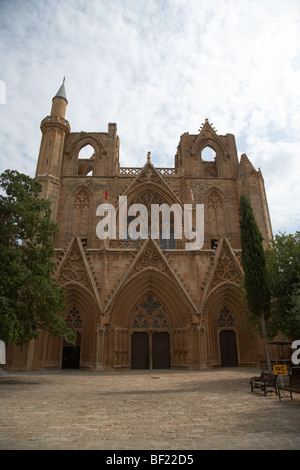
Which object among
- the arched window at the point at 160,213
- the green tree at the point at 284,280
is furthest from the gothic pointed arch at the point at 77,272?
the green tree at the point at 284,280

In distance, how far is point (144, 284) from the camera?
2089 centimetres

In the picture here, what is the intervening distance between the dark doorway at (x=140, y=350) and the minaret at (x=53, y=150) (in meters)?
10.7

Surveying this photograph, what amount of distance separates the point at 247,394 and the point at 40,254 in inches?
402

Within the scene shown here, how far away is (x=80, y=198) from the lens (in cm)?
2541

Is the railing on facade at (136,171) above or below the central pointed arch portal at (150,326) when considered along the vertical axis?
above

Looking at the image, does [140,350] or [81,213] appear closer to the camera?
[140,350]

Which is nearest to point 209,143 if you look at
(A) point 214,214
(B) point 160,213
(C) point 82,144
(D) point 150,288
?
(A) point 214,214

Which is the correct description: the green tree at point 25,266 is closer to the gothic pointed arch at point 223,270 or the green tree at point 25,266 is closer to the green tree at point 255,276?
the green tree at point 255,276

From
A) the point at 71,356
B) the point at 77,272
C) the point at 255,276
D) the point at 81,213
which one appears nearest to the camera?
the point at 255,276

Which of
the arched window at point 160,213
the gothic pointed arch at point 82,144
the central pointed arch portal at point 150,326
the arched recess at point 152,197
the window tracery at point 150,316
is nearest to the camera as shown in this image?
the central pointed arch portal at point 150,326

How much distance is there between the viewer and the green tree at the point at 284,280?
13.0 meters

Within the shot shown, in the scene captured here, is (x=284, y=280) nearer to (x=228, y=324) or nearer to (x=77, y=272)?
(x=228, y=324)

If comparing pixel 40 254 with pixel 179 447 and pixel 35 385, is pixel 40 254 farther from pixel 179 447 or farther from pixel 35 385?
pixel 179 447

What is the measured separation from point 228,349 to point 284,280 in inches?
339
